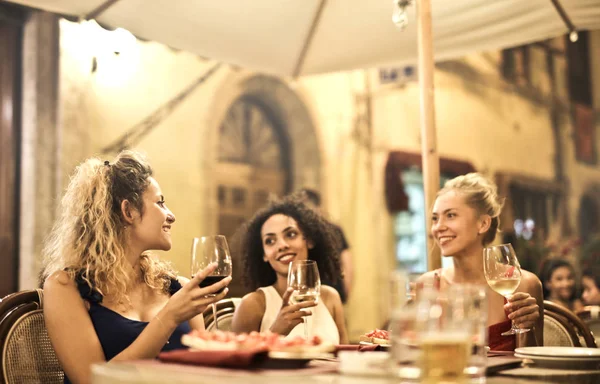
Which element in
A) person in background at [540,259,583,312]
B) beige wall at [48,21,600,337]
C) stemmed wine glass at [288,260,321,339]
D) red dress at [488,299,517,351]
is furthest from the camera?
beige wall at [48,21,600,337]

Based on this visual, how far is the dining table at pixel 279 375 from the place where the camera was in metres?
1.38

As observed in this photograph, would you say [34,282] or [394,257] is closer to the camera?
[34,282]

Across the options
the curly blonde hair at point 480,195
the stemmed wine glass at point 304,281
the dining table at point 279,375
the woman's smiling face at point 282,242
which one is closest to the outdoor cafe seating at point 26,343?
the dining table at point 279,375

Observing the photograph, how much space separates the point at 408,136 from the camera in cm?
875

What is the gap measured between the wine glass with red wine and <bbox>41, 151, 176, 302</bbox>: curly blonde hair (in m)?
0.42

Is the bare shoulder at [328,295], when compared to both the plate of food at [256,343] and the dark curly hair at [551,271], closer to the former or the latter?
the plate of food at [256,343]

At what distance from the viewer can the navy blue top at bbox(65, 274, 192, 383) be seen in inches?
85.7

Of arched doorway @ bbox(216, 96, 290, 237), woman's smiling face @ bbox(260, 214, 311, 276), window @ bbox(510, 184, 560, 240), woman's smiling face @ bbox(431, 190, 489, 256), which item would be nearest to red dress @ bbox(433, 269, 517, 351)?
woman's smiling face @ bbox(431, 190, 489, 256)

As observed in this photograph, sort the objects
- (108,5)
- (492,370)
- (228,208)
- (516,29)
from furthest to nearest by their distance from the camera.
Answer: (228,208) → (516,29) → (108,5) → (492,370)

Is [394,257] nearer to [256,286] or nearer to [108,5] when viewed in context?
[256,286]

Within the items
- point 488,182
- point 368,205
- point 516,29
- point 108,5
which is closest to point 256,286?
point 488,182

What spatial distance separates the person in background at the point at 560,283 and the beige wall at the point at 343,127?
1.47m

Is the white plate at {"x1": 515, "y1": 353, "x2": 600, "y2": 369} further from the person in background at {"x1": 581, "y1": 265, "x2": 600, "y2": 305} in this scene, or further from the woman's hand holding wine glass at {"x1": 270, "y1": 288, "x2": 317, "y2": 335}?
the person in background at {"x1": 581, "y1": 265, "x2": 600, "y2": 305}

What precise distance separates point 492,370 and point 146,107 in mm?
4808
